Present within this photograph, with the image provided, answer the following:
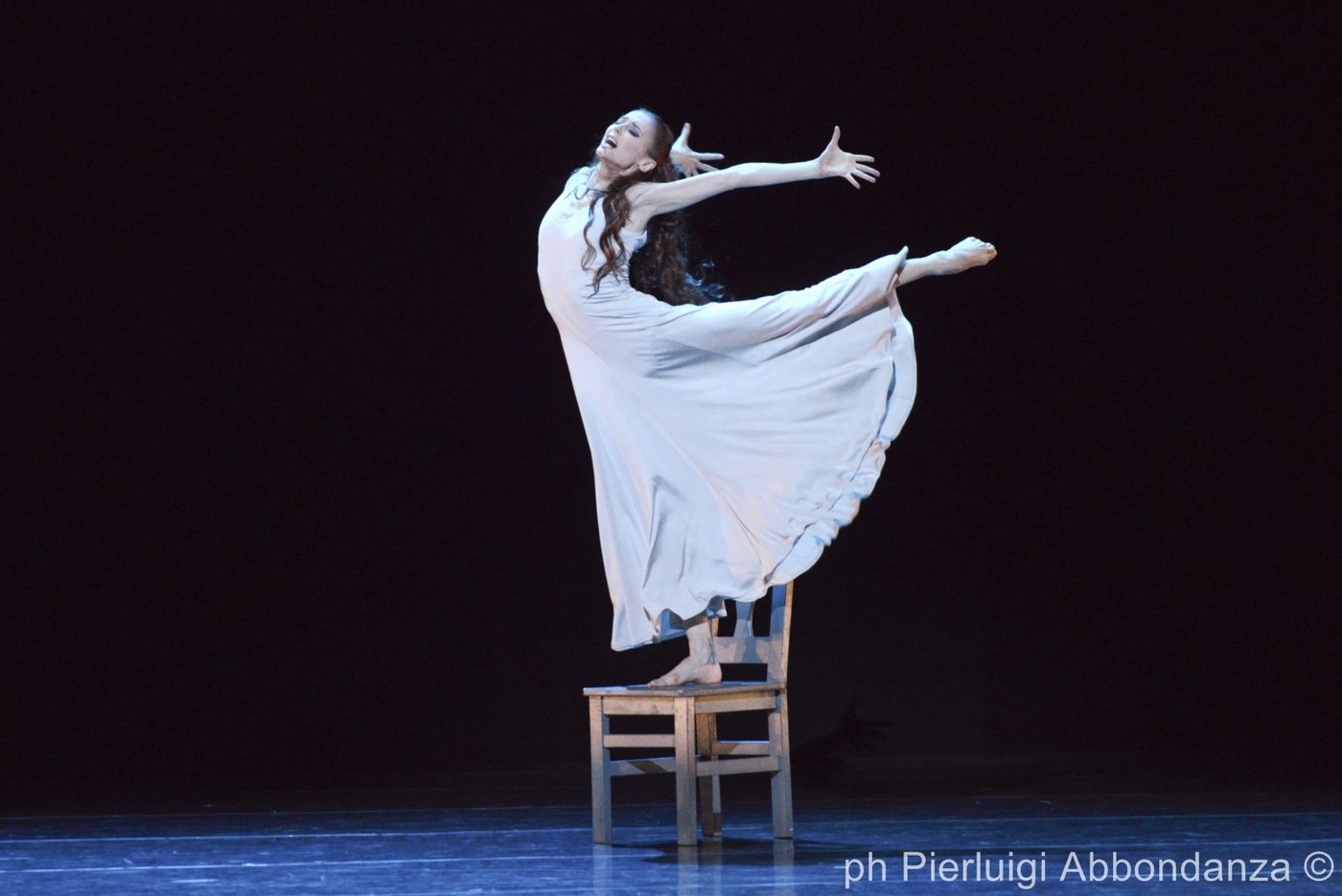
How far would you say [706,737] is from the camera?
3322 mm

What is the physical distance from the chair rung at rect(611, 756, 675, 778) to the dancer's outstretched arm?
3.48 feet

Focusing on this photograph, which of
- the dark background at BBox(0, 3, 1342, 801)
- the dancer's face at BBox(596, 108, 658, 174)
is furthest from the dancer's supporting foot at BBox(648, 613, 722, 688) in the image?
the dark background at BBox(0, 3, 1342, 801)

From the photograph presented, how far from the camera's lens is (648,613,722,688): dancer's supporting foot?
127 inches

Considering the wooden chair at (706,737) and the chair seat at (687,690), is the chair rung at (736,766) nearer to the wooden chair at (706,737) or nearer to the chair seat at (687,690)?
the wooden chair at (706,737)

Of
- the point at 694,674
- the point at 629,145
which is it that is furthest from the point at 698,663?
the point at 629,145

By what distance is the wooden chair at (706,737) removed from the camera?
3082 mm

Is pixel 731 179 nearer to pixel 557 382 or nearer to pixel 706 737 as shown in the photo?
pixel 706 737

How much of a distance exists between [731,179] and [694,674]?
0.97 metres

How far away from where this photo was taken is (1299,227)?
15.6 feet

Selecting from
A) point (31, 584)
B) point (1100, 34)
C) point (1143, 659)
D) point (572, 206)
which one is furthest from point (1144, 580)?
point (31, 584)

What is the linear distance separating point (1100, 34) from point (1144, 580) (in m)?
1.57

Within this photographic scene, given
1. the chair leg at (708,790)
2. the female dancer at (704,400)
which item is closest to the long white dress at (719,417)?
the female dancer at (704,400)

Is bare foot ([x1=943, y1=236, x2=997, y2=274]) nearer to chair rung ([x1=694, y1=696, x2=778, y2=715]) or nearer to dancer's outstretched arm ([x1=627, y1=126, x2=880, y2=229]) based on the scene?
dancer's outstretched arm ([x1=627, y1=126, x2=880, y2=229])

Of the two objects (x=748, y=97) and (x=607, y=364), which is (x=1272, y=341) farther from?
(x=607, y=364)
